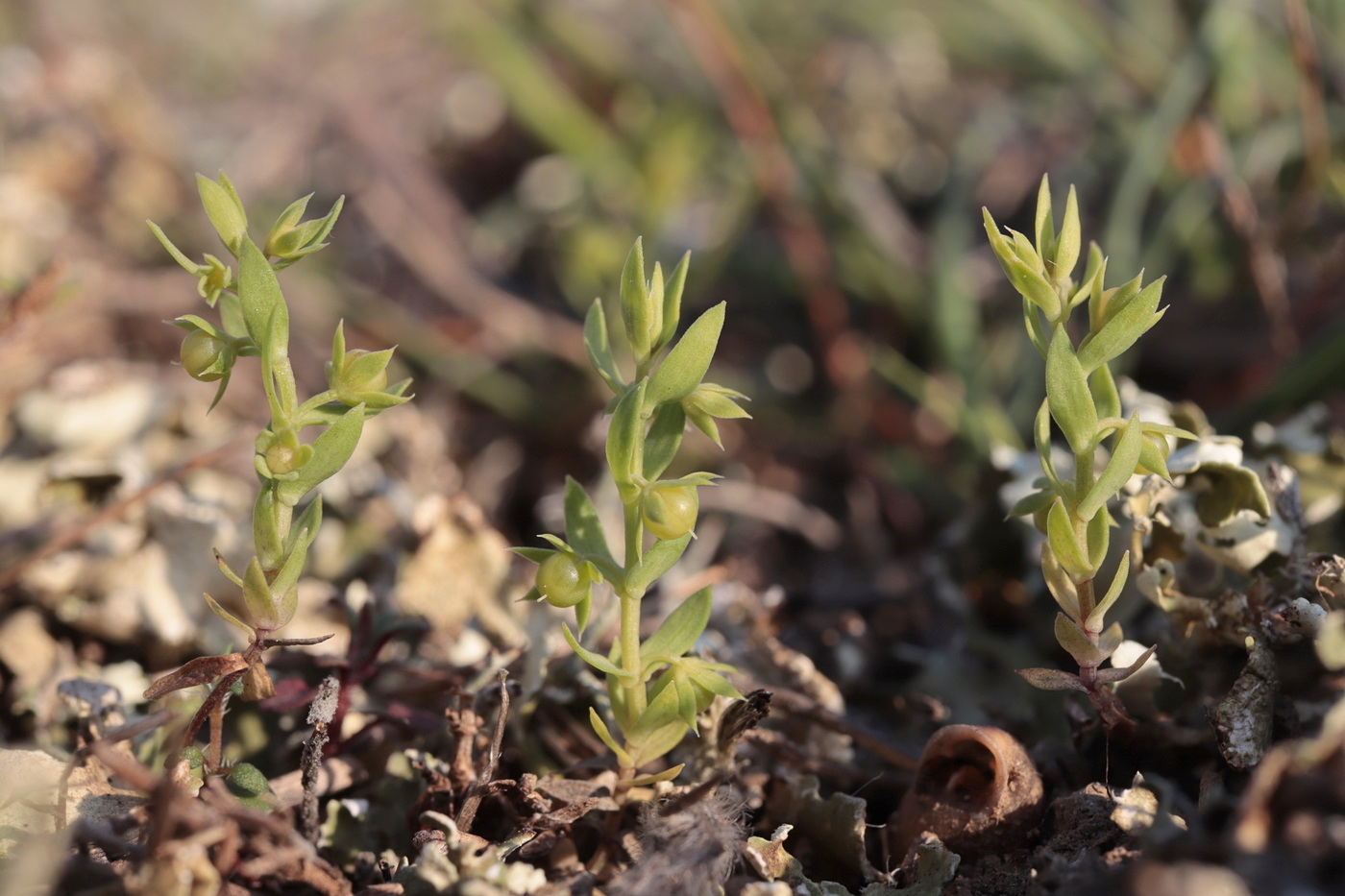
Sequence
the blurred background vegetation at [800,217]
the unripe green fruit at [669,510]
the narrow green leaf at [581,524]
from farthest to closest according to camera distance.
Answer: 1. the blurred background vegetation at [800,217]
2. the narrow green leaf at [581,524]
3. the unripe green fruit at [669,510]

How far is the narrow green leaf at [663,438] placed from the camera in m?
0.75

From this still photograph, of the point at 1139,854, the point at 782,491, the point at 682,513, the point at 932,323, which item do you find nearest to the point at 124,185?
the point at 782,491

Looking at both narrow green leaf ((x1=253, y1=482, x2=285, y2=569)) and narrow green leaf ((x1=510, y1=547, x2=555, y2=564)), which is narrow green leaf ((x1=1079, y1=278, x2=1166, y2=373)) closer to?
narrow green leaf ((x1=510, y1=547, x2=555, y2=564))

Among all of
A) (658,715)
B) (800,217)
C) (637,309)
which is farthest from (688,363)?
(800,217)

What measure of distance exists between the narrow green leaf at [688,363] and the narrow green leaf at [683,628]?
0.17m

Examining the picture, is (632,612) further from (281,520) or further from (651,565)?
(281,520)

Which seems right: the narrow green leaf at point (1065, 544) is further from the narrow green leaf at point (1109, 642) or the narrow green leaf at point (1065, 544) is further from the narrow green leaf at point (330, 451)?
the narrow green leaf at point (330, 451)

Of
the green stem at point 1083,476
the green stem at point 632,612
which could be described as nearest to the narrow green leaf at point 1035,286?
the green stem at point 1083,476

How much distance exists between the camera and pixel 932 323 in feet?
5.45

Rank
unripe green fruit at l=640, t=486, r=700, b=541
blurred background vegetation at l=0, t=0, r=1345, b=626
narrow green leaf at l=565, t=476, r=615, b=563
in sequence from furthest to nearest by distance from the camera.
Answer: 1. blurred background vegetation at l=0, t=0, r=1345, b=626
2. narrow green leaf at l=565, t=476, r=615, b=563
3. unripe green fruit at l=640, t=486, r=700, b=541

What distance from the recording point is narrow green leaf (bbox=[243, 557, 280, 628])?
0.72 metres

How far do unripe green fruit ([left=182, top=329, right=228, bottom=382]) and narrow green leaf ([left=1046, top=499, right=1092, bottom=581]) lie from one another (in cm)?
61

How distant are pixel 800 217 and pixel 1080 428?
46.5 inches

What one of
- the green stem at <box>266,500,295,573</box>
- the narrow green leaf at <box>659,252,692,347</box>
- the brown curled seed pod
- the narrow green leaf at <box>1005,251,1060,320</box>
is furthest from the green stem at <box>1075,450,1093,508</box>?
the green stem at <box>266,500,295,573</box>
